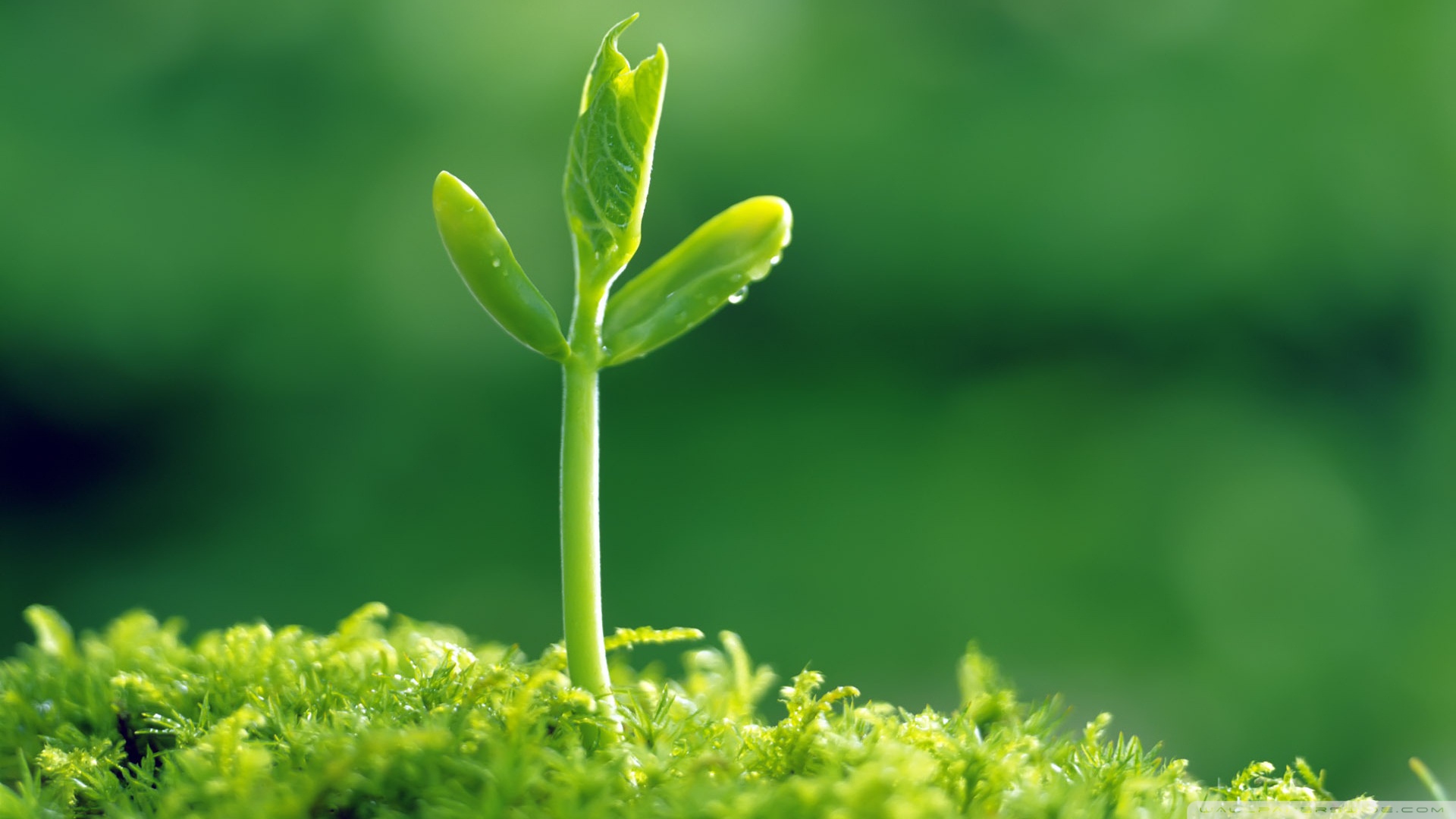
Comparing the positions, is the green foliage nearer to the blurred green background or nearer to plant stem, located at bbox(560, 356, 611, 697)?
plant stem, located at bbox(560, 356, 611, 697)

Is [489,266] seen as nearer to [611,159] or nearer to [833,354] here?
[611,159]

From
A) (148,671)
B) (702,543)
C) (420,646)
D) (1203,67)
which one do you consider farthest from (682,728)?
(1203,67)

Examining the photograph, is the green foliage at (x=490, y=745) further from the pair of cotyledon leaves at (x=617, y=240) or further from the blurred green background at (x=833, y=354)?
the blurred green background at (x=833, y=354)

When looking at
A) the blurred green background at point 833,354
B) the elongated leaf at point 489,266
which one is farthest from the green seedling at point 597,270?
the blurred green background at point 833,354

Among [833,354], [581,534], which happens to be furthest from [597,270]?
[833,354]

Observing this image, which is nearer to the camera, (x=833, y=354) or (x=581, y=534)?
(x=581, y=534)

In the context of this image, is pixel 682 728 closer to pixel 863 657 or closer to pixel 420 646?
pixel 420 646

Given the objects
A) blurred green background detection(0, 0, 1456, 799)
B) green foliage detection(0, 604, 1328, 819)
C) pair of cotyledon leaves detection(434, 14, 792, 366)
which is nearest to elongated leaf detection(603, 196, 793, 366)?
pair of cotyledon leaves detection(434, 14, 792, 366)
